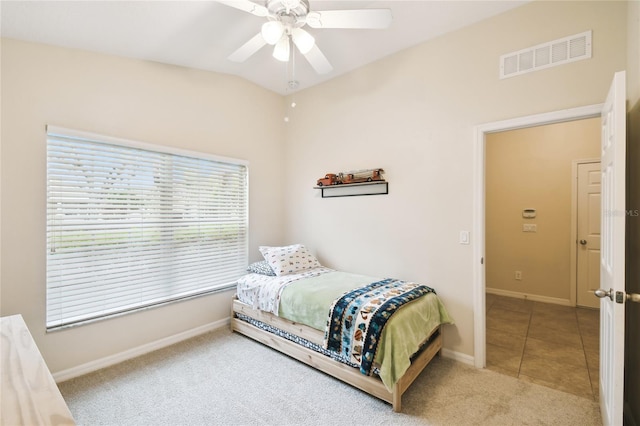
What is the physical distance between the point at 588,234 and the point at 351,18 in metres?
4.35

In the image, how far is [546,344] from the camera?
2871 mm

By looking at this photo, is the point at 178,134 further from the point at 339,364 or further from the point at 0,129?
the point at 339,364

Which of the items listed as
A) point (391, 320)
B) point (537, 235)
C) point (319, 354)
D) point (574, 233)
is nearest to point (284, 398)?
point (319, 354)

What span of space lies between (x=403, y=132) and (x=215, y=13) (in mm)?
1978

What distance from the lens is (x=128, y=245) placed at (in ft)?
8.55

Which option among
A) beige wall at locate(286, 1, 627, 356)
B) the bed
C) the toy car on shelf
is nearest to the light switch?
beige wall at locate(286, 1, 627, 356)

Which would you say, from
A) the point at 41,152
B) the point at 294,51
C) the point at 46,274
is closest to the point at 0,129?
the point at 41,152

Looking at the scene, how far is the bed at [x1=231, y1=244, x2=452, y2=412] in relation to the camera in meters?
1.97

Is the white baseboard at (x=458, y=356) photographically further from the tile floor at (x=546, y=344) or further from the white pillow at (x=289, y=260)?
the white pillow at (x=289, y=260)

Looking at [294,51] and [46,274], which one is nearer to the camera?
[46,274]

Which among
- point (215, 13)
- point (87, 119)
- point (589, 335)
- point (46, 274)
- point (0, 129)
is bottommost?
point (589, 335)

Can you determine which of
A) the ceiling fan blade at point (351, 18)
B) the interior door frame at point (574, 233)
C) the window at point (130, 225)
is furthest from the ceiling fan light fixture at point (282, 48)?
the interior door frame at point (574, 233)

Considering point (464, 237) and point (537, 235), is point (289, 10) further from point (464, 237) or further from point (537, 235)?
point (537, 235)

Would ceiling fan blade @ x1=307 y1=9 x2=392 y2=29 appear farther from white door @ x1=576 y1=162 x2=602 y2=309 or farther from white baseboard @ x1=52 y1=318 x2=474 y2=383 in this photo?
white door @ x1=576 y1=162 x2=602 y2=309
